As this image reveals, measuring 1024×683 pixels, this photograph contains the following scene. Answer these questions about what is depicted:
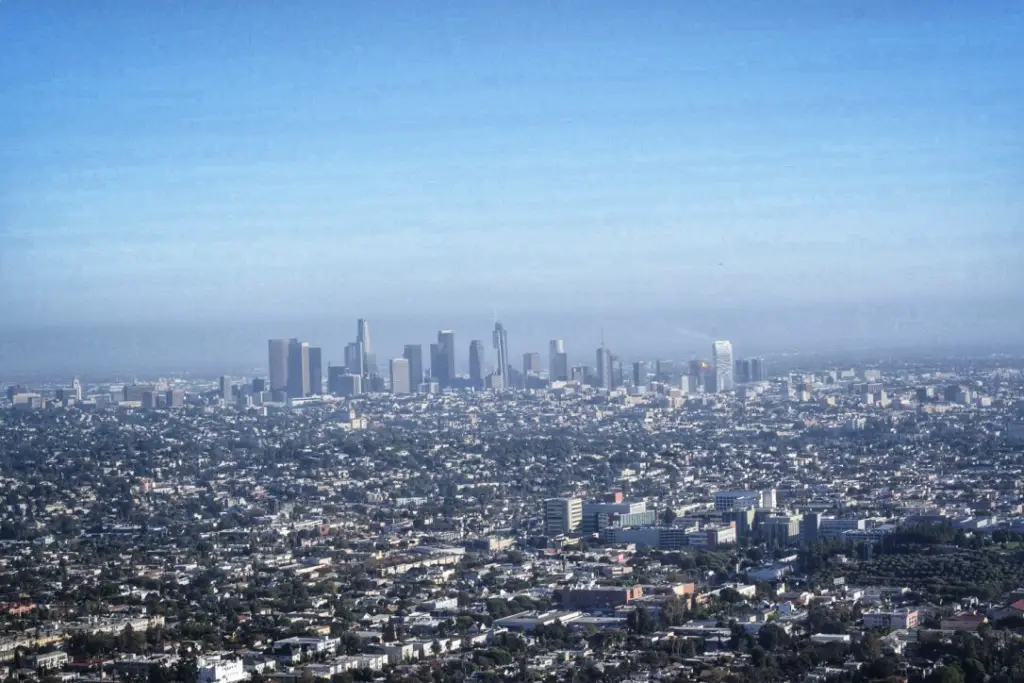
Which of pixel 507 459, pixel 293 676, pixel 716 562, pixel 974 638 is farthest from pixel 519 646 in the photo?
pixel 507 459

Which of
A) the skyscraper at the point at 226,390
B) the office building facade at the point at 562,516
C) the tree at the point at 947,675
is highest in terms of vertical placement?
the skyscraper at the point at 226,390

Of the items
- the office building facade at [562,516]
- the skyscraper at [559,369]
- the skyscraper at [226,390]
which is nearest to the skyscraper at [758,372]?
the skyscraper at [559,369]

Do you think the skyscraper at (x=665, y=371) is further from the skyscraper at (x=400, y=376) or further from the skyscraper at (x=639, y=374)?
the skyscraper at (x=400, y=376)

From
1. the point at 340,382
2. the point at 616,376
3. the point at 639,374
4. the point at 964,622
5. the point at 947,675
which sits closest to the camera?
the point at 947,675

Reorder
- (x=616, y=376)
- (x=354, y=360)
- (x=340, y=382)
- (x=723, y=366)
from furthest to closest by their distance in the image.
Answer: (x=354, y=360) → (x=340, y=382) → (x=616, y=376) → (x=723, y=366)

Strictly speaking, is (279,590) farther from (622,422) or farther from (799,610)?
(622,422)

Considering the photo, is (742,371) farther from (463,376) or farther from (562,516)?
(562,516)

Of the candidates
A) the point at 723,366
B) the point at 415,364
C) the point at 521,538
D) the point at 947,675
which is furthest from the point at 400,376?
the point at 947,675
